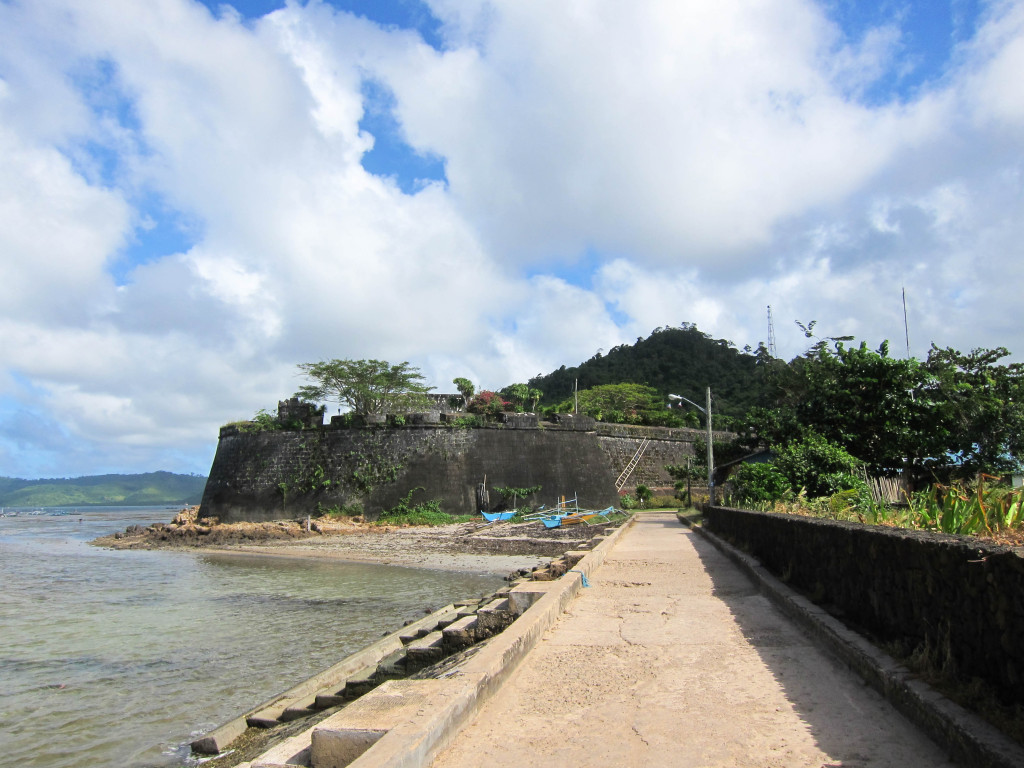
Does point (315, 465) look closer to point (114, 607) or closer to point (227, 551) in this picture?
point (227, 551)

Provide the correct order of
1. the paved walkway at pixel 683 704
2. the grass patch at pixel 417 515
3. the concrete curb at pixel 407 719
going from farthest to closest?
the grass patch at pixel 417 515 < the paved walkway at pixel 683 704 < the concrete curb at pixel 407 719

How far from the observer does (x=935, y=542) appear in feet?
13.3

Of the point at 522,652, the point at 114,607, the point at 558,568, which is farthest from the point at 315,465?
the point at 522,652

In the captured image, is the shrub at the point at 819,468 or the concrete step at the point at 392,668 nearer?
the concrete step at the point at 392,668

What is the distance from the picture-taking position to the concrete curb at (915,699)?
2.89 metres

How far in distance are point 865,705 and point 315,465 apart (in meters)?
27.6

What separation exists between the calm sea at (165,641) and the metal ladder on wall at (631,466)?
1977cm

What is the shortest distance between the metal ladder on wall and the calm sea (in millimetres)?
19773

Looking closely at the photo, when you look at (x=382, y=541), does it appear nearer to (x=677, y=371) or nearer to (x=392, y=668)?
(x=392, y=668)

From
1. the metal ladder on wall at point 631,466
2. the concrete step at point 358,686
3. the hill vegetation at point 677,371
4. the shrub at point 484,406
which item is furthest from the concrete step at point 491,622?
the hill vegetation at point 677,371

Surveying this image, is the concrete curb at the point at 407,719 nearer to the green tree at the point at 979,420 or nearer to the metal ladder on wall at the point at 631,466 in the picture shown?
the green tree at the point at 979,420

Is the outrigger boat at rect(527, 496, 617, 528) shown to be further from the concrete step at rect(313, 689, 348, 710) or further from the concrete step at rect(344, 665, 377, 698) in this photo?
the concrete step at rect(313, 689, 348, 710)

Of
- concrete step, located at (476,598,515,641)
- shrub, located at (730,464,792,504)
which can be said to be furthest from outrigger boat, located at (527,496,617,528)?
concrete step, located at (476,598,515,641)

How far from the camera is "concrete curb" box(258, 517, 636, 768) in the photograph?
3080 mm
